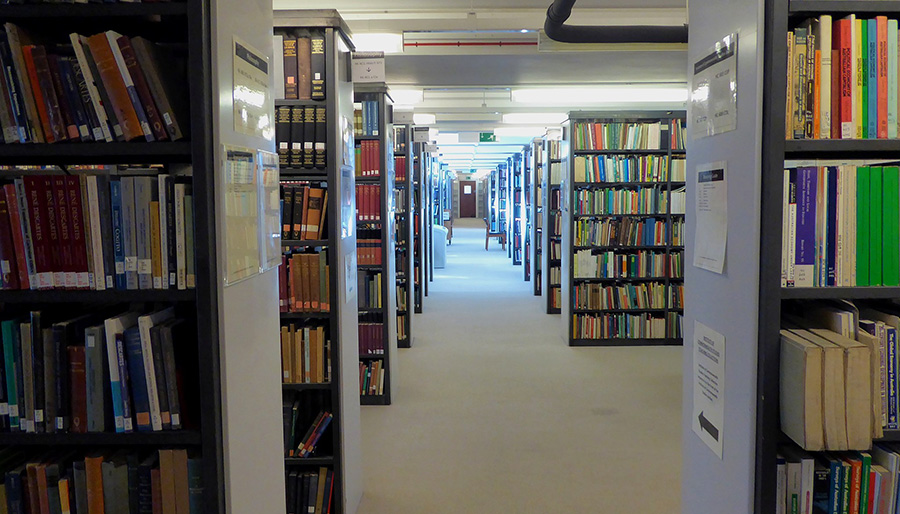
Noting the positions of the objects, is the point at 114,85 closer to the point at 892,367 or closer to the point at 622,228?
the point at 892,367

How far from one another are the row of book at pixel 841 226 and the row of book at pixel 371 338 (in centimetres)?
395

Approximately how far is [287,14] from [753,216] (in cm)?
243

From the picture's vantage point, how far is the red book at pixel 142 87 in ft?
Answer: 5.64

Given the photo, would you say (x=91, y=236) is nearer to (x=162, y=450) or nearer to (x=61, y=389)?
(x=61, y=389)

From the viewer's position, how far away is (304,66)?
335cm

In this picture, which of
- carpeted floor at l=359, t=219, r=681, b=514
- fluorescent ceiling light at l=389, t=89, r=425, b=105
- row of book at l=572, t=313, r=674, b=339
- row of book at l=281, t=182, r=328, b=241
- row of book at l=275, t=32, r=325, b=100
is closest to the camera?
row of book at l=275, t=32, r=325, b=100

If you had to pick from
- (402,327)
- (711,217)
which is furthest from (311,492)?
(402,327)

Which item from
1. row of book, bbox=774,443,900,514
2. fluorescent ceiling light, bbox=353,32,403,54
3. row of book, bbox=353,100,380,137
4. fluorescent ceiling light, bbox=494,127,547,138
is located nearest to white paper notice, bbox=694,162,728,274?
row of book, bbox=774,443,900,514

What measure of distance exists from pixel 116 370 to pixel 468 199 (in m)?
41.3

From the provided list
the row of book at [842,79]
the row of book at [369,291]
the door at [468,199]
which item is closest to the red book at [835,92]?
the row of book at [842,79]

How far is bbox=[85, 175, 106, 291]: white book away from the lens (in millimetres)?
1743

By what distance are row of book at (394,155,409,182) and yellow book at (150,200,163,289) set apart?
19.7 feet

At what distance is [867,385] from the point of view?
1.73 meters

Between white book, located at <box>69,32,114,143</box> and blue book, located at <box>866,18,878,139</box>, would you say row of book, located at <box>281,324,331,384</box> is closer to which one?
white book, located at <box>69,32,114,143</box>
